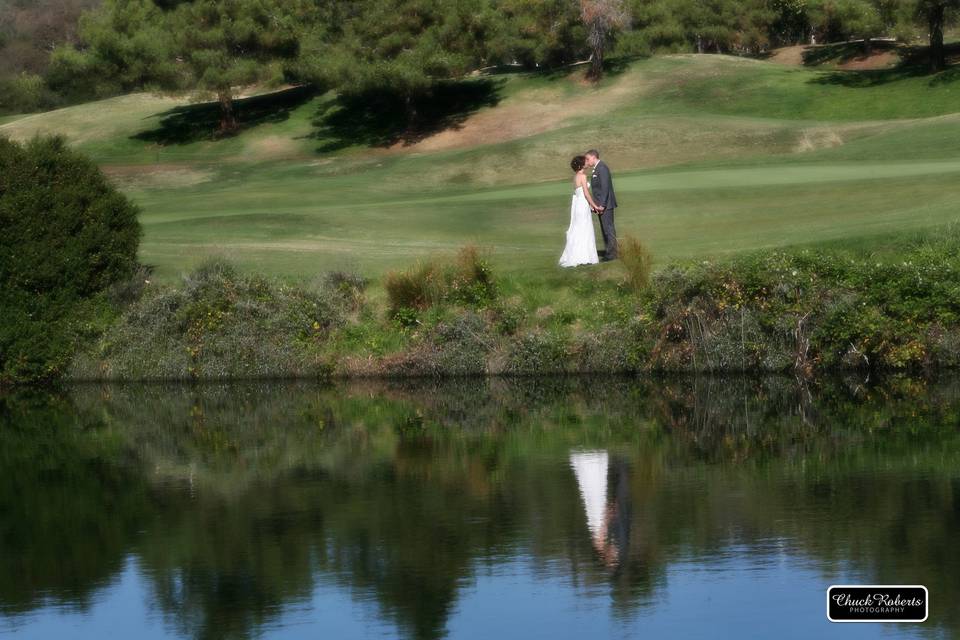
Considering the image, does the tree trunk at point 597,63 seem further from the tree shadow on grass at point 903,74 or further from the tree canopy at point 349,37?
the tree shadow on grass at point 903,74

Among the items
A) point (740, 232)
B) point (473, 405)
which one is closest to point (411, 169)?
point (740, 232)

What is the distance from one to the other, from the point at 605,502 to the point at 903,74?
181 feet

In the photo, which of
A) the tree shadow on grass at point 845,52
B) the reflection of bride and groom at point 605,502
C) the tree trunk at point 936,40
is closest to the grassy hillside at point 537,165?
the tree trunk at point 936,40

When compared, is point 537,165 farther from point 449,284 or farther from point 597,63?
point 449,284

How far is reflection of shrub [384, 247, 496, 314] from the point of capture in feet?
79.2

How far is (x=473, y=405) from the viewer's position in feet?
66.3

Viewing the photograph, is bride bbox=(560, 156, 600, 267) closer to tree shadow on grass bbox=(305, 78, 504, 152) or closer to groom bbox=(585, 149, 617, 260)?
groom bbox=(585, 149, 617, 260)

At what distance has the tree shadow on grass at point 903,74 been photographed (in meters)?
61.3

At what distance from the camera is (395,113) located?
220 ft

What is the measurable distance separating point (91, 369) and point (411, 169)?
2963 centimetres

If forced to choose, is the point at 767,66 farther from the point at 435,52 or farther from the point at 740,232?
the point at 740,232

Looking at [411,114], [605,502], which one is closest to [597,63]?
[411,114]

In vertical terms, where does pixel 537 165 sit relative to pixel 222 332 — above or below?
above

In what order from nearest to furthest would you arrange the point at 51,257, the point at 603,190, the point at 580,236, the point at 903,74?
1. the point at 603,190
2. the point at 580,236
3. the point at 51,257
4. the point at 903,74
